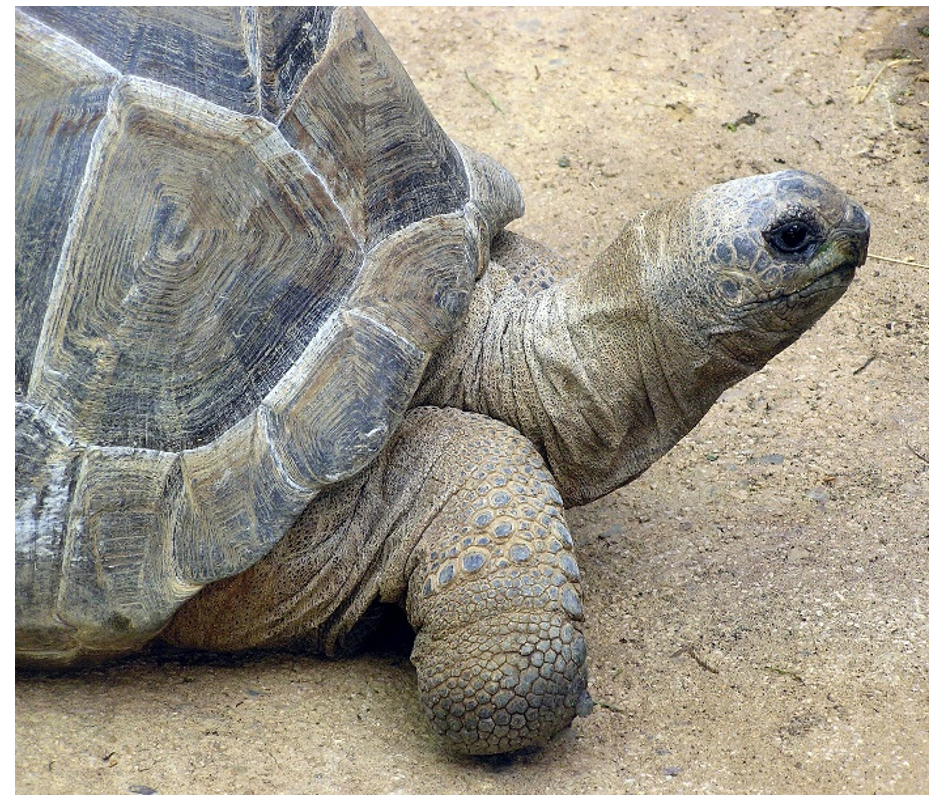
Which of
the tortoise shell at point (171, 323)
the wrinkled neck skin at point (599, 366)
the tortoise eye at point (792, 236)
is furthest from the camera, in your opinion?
the wrinkled neck skin at point (599, 366)

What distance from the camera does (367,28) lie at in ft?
12.3

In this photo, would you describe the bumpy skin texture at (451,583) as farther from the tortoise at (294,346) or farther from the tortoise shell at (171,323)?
the tortoise shell at (171,323)

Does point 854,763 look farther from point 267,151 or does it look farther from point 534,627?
point 267,151

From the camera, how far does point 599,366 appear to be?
3.70 m

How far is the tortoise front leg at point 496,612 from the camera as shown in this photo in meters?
3.23

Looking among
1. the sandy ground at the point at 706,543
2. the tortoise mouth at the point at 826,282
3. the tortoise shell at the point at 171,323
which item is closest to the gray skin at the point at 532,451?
the tortoise mouth at the point at 826,282

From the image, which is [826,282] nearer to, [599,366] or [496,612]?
[599,366]

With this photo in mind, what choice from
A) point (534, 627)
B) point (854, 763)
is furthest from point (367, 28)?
point (854, 763)

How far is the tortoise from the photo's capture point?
3209 millimetres

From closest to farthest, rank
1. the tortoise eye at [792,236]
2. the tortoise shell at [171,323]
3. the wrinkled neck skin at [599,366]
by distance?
the tortoise shell at [171,323] → the tortoise eye at [792,236] → the wrinkled neck skin at [599,366]

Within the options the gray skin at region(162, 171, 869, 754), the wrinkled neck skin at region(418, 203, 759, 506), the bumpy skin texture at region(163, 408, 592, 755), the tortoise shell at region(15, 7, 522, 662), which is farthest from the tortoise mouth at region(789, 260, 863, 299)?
the tortoise shell at region(15, 7, 522, 662)

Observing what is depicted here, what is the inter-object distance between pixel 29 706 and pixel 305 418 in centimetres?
110

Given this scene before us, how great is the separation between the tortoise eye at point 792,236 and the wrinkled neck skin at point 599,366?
251mm

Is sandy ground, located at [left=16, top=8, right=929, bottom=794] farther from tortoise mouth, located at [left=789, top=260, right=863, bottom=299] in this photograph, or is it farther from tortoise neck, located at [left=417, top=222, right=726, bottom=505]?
tortoise mouth, located at [left=789, top=260, right=863, bottom=299]
